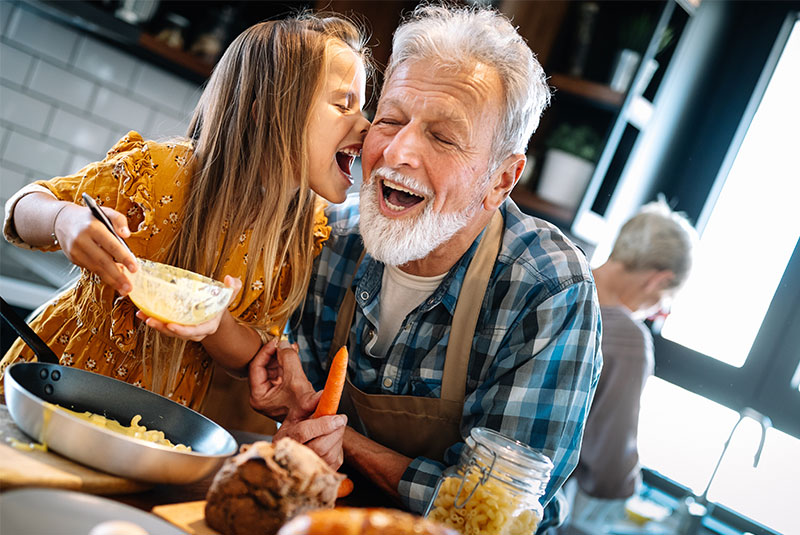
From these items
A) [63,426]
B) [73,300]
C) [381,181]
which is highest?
[381,181]

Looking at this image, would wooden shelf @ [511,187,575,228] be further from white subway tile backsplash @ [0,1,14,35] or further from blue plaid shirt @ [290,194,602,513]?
white subway tile backsplash @ [0,1,14,35]

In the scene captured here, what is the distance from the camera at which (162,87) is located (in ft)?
9.52

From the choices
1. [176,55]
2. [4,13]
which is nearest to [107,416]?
[176,55]

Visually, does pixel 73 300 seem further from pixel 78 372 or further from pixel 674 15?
pixel 674 15

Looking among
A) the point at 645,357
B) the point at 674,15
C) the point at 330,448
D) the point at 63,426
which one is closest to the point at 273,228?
the point at 330,448

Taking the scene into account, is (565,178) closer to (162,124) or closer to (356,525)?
(162,124)

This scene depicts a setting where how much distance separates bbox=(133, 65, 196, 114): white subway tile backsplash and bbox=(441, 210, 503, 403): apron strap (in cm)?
191

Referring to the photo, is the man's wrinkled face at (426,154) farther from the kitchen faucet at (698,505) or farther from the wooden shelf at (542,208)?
the kitchen faucet at (698,505)

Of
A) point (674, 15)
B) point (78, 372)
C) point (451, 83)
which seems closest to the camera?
point (78, 372)

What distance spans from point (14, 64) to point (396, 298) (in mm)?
1873

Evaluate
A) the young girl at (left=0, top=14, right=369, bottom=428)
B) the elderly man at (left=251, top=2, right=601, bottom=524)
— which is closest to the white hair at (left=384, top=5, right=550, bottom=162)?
the elderly man at (left=251, top=2, right=601, bottom=524)

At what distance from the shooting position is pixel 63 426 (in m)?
0.78

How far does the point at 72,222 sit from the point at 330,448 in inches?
21.2

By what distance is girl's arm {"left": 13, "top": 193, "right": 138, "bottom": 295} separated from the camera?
104 cm
